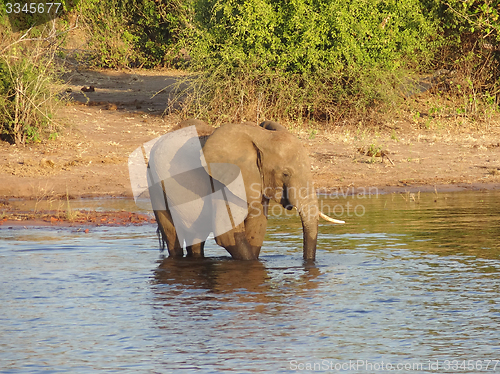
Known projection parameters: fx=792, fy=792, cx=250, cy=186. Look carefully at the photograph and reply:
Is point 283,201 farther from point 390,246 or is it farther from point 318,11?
point 318,11

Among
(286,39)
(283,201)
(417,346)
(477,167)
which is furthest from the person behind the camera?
(286,39)

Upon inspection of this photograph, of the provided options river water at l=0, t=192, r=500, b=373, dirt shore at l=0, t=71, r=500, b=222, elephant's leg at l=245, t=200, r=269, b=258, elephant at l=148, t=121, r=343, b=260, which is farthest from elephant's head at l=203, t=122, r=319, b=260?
dirt shore at l=0, t=71, r=500, b=222

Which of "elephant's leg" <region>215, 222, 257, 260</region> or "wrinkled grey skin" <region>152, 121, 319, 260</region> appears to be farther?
"elephant's leg" <region>215, 222, 257, 260</region>

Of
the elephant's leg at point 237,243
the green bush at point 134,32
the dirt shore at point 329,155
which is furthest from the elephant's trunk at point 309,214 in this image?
the green bush at point 134,32

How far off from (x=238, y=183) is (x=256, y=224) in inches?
24.2

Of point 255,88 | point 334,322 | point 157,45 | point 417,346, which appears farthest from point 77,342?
point 157,45

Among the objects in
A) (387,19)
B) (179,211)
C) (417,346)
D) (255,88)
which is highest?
(387,19)

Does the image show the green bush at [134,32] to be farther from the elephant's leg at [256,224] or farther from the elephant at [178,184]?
the elephant's leg at [256,224]

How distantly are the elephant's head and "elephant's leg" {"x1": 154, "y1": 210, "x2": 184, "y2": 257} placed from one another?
3.50ft

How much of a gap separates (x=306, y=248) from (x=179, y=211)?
1.40 m

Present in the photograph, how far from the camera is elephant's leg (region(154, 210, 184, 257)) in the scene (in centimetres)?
866

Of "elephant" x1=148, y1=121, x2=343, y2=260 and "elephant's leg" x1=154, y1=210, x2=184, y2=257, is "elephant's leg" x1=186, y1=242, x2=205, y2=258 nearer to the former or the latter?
"elephant's leg" x1=154, y1=210, x2=184, y2=257

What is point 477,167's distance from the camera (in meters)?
14.8

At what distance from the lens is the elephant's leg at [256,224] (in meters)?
8.12
